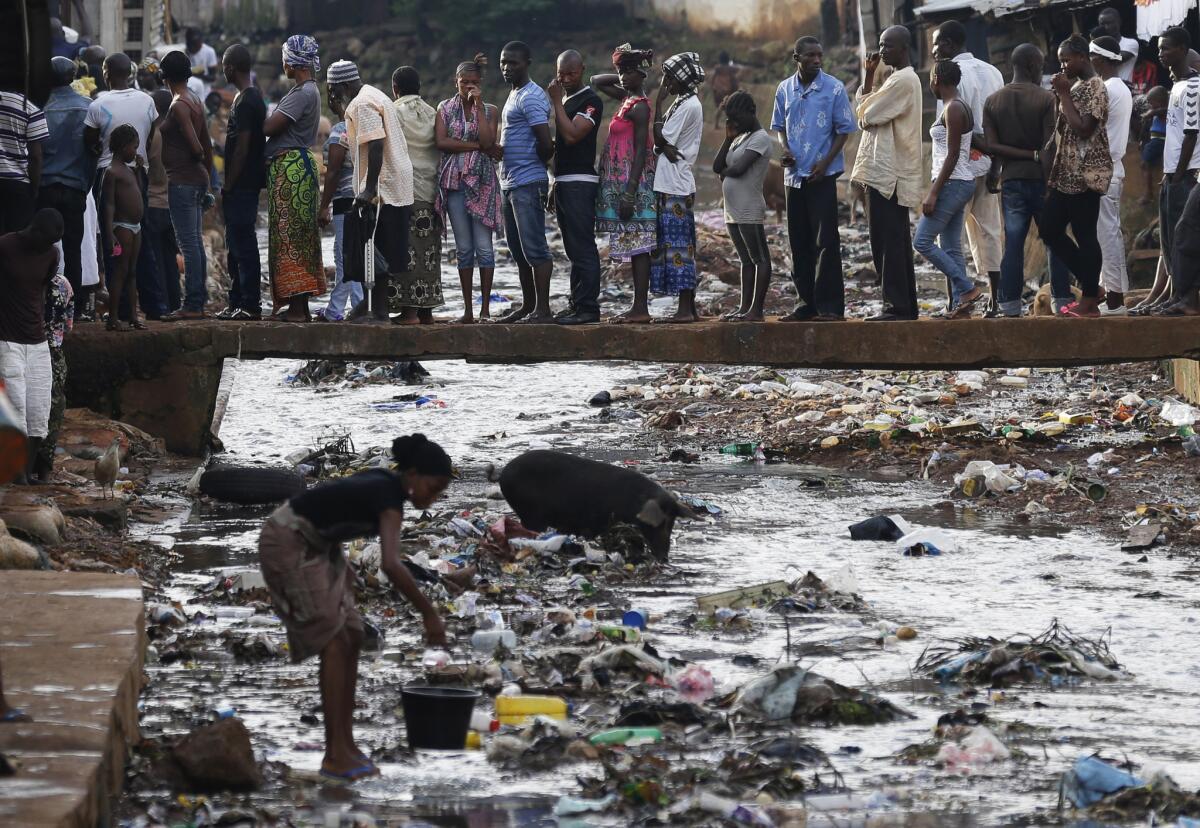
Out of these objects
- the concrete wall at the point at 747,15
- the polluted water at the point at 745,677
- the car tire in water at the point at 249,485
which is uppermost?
the concrete wall at the point at 747,15

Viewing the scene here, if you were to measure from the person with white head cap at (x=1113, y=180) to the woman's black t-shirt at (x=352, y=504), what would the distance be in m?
6.66

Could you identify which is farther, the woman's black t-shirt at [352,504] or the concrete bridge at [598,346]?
the concrete bridge at [598,346]

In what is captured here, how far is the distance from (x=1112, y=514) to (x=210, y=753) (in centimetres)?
586

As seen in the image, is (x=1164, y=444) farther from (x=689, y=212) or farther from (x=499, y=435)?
(x=499, y=435)

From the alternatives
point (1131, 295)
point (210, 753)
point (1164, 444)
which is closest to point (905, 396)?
point (1131, 295)

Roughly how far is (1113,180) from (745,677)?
5.63 m

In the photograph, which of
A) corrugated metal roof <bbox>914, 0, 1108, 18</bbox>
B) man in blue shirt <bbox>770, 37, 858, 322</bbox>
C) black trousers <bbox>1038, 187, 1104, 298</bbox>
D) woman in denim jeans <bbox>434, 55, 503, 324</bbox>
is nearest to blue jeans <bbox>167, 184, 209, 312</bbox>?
woman in denim jeans <bbox>434, 55, 503, 324</bbox>

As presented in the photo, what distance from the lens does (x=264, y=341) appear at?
1109cm

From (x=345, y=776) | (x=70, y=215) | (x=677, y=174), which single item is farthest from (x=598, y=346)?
(x=345, y=776)

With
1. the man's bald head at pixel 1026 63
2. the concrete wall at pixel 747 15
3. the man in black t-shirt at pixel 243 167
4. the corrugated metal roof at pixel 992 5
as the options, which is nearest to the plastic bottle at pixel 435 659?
the man in black t-shirt at pixel 243 167

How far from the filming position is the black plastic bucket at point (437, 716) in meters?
5.48

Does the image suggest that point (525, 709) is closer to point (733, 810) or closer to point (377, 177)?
point (733, 810)

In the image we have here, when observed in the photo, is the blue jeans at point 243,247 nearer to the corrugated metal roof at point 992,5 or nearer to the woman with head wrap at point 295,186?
the woman with head wrap at point 295,186

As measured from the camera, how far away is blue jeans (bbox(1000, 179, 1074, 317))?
1084 cm
